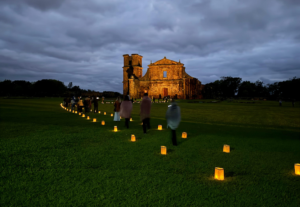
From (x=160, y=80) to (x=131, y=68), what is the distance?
1132cm

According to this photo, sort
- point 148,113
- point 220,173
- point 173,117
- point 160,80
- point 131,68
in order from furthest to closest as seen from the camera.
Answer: point 131,68
point 160,80
point 148,113
point 173,117
point 220,173

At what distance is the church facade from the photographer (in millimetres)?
65625

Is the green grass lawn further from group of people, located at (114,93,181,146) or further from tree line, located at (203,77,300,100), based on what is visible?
tree line, located at (203,77,300,100)

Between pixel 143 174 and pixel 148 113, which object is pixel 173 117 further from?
pixel 143 174

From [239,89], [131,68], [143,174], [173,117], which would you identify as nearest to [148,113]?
[173,117]

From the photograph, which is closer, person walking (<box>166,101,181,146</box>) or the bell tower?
person walking (<box>166,101,181,146</box>)

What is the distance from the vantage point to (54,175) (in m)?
4.29

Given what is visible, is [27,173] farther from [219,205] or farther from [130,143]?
[219,205]

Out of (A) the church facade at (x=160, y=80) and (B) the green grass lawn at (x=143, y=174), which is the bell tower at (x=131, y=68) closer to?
(A) the church facade at (x=160, y=80)

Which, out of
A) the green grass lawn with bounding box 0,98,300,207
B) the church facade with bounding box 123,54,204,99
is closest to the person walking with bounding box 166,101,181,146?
the green grass lawn with bounding box 0,98,300,207

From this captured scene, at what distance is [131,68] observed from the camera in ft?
233

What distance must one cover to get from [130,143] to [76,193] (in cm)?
365

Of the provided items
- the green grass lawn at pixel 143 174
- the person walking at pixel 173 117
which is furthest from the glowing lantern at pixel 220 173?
the person walking at pixel 173 117

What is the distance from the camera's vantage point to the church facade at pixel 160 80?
215ft
